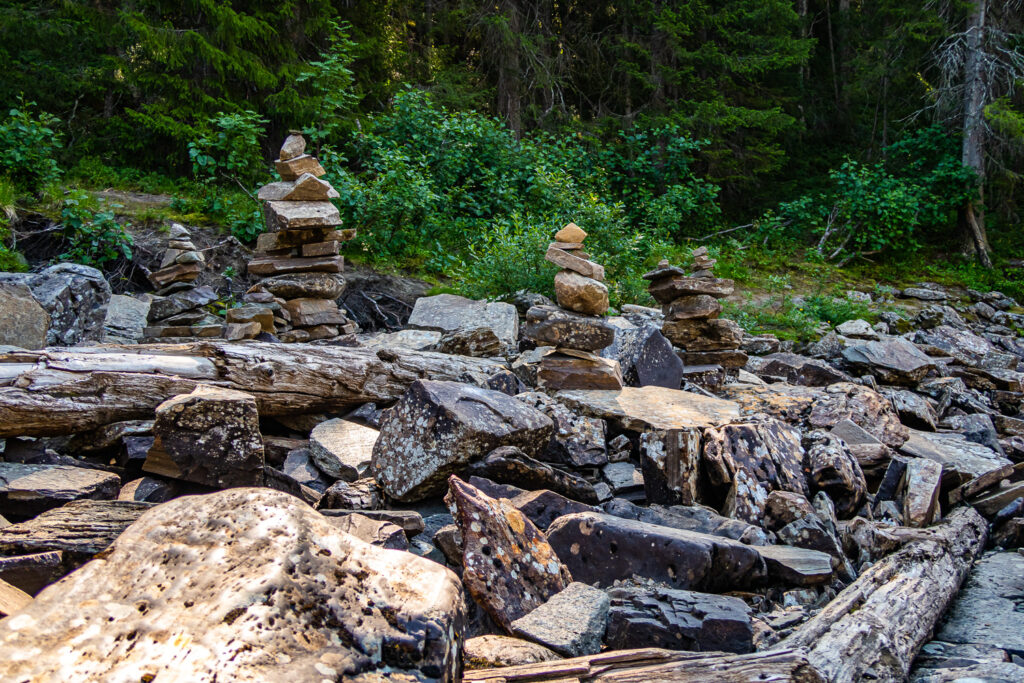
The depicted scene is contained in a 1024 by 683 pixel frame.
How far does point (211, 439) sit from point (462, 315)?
4.93m

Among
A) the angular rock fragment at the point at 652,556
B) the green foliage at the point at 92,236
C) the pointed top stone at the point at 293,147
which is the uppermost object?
the pointed top stone at the point at 293,147

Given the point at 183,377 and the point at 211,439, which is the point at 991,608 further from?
the point at 183,377

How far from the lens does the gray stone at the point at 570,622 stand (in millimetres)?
2527

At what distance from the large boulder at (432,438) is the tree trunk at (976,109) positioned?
15946 mm

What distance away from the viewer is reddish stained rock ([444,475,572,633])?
2.78 m

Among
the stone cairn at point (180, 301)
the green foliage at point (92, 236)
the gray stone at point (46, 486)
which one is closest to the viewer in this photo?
the gray stone at point (46, 486)

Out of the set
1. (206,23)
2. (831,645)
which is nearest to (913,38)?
(206,23)

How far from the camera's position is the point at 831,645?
263 cm

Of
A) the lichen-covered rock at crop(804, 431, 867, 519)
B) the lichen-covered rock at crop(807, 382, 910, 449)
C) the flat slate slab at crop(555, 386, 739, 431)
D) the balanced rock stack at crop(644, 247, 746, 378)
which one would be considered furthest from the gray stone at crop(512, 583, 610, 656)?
the balanced rock stack at crop(644, 247, 746, 378)

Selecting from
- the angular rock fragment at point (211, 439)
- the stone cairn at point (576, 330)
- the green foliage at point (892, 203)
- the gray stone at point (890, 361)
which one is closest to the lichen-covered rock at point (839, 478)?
the stone cairn at point (576, 330)

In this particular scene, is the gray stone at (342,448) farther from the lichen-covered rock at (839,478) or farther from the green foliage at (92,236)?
the green foliage at (92,236)

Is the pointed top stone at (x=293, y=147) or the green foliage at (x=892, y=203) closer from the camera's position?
the pointed top stone at (x=293, y=147)

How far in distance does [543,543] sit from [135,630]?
74.0 inches

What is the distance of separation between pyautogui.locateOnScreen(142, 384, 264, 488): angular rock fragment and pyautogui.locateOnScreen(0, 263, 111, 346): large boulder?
2.82m
